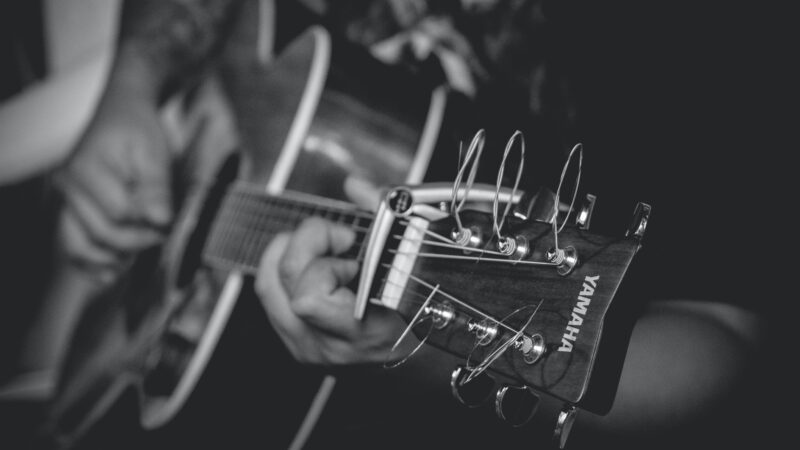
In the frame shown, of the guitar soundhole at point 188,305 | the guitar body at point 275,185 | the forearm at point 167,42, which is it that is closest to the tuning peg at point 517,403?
the guitar body at point 275,185

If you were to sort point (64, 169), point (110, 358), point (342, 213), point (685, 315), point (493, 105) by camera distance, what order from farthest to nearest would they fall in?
1. point (64, 169)
2. point (110, 358)
3. point (493, 105)
4. point (342, 213)
5. point (685, 315)

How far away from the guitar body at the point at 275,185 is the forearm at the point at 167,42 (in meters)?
0.41

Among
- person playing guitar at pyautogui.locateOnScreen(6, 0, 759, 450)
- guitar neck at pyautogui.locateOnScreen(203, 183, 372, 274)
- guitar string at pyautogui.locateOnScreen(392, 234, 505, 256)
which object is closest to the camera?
guitar string at pyautogui.locateOnScreen(392, 234, 505, 256)

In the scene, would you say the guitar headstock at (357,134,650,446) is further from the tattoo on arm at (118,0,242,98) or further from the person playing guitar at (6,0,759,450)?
the tattoo on arm at (118,0,242,98)

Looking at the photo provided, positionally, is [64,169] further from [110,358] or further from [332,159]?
[332,159]

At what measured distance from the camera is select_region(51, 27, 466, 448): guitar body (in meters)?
0.88

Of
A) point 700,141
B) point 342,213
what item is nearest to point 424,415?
point 342,213

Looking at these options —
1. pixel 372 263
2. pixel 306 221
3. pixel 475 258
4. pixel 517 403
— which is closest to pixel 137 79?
pixel 306 221

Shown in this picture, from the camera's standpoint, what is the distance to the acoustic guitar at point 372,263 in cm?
44

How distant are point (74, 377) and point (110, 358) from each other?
148 mm

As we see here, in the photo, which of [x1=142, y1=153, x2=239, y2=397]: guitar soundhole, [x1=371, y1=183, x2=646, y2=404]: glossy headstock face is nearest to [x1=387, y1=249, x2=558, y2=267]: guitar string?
[x1=371, y1=183, x2=646, y2=404]: glossy headstock face

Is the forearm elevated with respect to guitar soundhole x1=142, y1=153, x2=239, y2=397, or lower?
elevated

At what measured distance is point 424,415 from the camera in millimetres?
834

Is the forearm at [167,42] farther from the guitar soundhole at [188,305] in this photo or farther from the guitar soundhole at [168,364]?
the guitar soundhole at [168,364]
